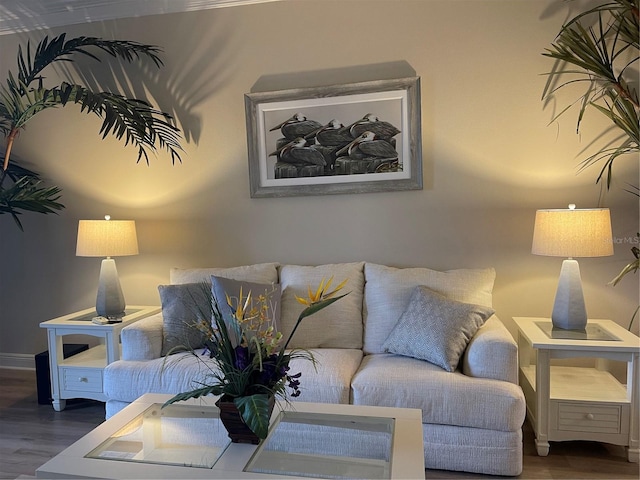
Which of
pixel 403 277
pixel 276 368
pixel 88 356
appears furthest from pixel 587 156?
pixel 88 356

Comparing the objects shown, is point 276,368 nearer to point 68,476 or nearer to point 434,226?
point 68,476

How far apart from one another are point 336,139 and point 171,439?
205 cm

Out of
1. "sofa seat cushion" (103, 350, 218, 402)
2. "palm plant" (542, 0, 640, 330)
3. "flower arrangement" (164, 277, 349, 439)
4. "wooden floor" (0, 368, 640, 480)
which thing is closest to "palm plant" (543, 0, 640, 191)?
"palm plant" (542, 0, 640, 330)

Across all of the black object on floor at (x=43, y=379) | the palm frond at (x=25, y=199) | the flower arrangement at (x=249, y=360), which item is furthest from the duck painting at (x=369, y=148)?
the black object on floor at (x=43, y=379)

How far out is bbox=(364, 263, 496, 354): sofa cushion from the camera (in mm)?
2599

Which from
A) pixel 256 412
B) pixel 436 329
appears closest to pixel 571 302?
pixel 436 329

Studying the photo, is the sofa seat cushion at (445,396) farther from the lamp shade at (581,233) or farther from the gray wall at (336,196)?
the gray wall at (336,196)

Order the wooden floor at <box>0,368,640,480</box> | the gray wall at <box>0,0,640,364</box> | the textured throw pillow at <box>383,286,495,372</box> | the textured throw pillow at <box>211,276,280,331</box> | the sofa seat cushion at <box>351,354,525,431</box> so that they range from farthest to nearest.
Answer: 1. the gray wall at <box>0,0,640,364</box>
2. the textured throw pillow at <box>211,276,280,331</box>
3. the textured throw pillow at <box>383,286,495,372</box>
4. the wooden floor at <box>0,368,640,480</box>
5. the sofa seat cushion at <box>351,354,525,431</box>

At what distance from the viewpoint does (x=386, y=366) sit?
2242 millimetres

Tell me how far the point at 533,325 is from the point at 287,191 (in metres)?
1.72

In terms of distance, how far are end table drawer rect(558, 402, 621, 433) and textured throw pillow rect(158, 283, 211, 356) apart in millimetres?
1882

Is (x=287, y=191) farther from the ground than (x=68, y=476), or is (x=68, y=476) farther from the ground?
(x=287, y=191)

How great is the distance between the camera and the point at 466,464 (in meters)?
2.04

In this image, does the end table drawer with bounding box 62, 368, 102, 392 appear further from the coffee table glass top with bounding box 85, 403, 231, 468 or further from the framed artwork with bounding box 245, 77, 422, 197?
the framed artwork with bounding box 245, 77, 422, 197
